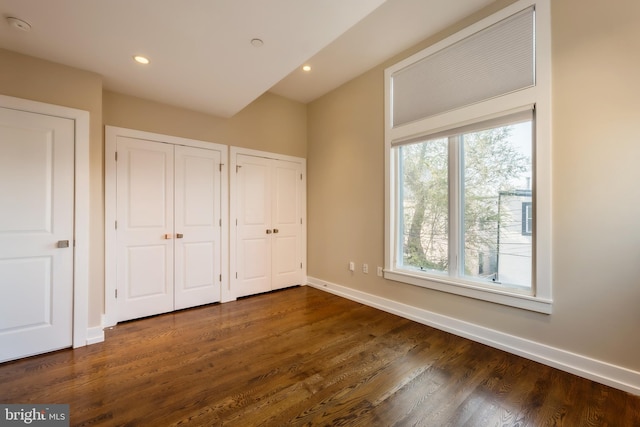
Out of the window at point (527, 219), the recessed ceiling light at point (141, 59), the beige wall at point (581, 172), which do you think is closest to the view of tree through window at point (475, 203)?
the window at point (527, 219)

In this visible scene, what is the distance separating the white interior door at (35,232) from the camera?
7.24ft

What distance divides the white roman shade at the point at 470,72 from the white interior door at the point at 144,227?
→ 289 centimetres

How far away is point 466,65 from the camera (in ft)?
8.63

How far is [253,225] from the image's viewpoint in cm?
398

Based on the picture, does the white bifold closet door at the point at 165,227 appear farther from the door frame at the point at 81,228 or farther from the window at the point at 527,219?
the window at the point at 527,219

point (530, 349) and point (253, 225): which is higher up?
point (253, 225)

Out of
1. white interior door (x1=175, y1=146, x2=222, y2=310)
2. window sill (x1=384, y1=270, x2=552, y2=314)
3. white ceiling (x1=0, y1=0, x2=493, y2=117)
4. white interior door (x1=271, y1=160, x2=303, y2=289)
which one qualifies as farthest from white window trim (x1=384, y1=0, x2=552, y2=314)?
white interior door (x1=175, y1=146, x2=222, y2=310)

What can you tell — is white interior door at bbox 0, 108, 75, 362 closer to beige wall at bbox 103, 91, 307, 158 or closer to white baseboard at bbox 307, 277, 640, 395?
beige wall at bbox 103, 91, 307, 158

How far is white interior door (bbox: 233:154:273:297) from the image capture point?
3.85m

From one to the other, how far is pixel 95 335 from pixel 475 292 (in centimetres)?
361

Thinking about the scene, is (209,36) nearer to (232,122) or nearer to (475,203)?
(232,122)

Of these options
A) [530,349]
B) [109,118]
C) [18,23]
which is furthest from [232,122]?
[530,349]

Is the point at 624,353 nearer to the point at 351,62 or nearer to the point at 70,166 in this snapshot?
the point at 351,62

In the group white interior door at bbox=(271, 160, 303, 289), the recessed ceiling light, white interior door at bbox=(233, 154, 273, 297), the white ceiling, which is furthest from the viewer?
white interior door at bbox=(271, 160, 303, 289)
